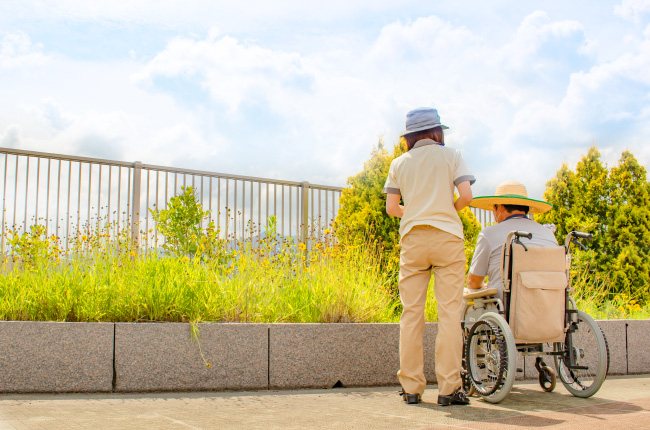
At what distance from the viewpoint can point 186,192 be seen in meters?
9.36

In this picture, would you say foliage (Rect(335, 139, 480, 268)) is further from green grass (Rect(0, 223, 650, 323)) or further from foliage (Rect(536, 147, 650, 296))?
foliage (Rect(536, 147, 650, 296))

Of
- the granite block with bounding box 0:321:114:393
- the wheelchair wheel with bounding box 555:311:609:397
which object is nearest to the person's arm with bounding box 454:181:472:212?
the wheelchair wheel with bounding box 555:311:609:397

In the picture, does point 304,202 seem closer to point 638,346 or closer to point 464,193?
point 638,346

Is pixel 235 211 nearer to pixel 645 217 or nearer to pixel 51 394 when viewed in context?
pixel 51 394

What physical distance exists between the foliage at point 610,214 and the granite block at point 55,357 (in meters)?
8.20

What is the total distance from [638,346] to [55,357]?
602cm

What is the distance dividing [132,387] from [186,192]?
525 cm

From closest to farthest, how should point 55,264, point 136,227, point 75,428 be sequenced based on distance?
point 75,428
point 55,264
point 136,227

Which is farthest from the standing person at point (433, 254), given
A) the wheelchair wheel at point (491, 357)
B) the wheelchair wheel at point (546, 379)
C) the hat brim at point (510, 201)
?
the wheelchair wheel at point (546, 379)

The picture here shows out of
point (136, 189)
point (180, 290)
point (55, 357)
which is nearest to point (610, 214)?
point (136, 189)

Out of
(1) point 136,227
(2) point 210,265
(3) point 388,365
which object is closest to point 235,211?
(1) point 136,227

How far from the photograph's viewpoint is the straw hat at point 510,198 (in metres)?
4.50

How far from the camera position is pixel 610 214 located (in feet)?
34.5

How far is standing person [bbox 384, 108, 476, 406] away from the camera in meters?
3.89
